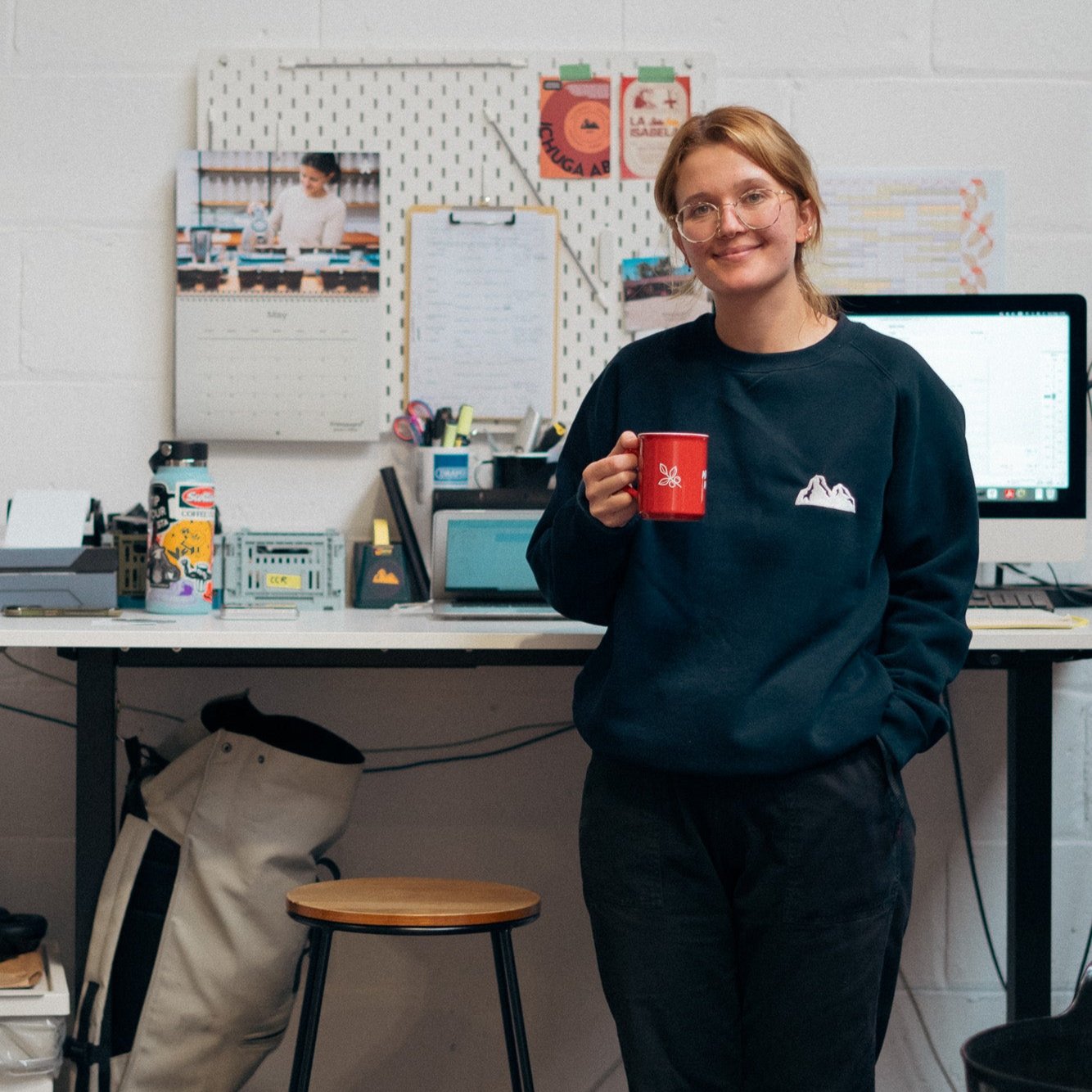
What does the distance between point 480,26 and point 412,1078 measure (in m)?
1.71

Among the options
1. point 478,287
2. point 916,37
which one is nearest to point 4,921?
point 478,287

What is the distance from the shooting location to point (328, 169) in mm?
2102

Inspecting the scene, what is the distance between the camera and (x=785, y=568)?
4.08ft

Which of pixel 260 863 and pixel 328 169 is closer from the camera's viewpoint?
pixel 260 863

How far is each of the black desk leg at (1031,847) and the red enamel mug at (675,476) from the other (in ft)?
2.77

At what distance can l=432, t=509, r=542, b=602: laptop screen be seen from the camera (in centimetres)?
178

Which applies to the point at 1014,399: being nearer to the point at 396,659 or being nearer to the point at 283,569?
the point at 396,659

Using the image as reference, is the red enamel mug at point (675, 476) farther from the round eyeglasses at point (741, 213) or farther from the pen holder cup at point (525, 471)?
the pen holder cup at point (525, 471)

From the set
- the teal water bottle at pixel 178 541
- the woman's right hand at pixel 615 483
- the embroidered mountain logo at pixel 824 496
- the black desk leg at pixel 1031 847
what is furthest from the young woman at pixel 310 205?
the black desk leg at pixel 1031 847

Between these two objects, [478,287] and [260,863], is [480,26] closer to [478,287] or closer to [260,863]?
[478,287]

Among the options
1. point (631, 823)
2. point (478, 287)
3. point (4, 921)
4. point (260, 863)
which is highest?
point (478, 287)

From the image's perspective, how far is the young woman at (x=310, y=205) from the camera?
82.5 inches

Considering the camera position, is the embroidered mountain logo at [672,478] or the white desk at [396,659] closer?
the embroidered mountain logo at [672,478]

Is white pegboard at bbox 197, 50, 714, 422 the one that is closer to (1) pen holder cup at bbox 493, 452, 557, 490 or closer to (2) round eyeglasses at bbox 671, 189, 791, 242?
(1) pen holder cup at bbox 493, 452, 557, 490
